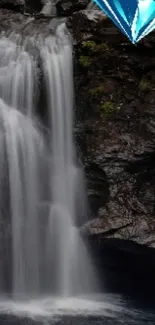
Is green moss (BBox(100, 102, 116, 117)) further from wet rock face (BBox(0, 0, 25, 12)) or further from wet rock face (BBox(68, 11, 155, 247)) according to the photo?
wet rock face (BBox(0, 0, 25, 12))

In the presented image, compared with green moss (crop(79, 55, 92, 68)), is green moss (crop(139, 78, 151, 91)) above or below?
below

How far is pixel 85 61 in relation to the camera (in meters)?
10.3

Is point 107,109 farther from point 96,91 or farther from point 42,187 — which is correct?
point 42,187

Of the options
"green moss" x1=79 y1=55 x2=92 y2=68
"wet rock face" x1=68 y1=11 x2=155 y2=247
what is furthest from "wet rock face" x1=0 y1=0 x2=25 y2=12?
"green moss" x1=79 y1=55 x2=92 y2=68

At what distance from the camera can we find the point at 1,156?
29.6 ft

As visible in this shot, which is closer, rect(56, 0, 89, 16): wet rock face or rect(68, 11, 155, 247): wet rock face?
rect(68, 11, 155, 247): wet rock face

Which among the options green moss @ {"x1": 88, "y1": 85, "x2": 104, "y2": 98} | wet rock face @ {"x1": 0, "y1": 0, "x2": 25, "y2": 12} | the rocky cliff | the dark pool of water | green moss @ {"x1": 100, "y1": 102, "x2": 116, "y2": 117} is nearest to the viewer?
the dark pool of water

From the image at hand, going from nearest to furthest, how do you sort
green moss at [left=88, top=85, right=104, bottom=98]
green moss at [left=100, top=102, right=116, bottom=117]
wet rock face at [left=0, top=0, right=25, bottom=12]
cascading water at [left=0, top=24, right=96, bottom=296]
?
cascading water at [left=0, top=24, right=96, bottom=296] → green moss at [left=100, top=102, right=116, bottom=117] → green moss at [left=88, top=85, right=104, bottom=98] → wet rock face at [left=0, top=0, right=25, bottom=12]

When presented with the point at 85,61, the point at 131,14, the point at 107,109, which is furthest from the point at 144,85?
the point at 131,14

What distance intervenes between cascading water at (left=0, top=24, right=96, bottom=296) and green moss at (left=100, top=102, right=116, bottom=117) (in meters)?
0.61

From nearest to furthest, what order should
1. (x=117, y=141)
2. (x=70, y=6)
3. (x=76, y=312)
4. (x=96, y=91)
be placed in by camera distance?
(x=76, y=312) → (x=117, y=141) → (x=96, y=91) → (x=70, y=6)

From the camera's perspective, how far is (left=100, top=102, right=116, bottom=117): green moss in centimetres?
979

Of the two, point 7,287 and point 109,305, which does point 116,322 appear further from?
point 7,287

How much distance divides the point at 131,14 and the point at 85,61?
87.6 inches
